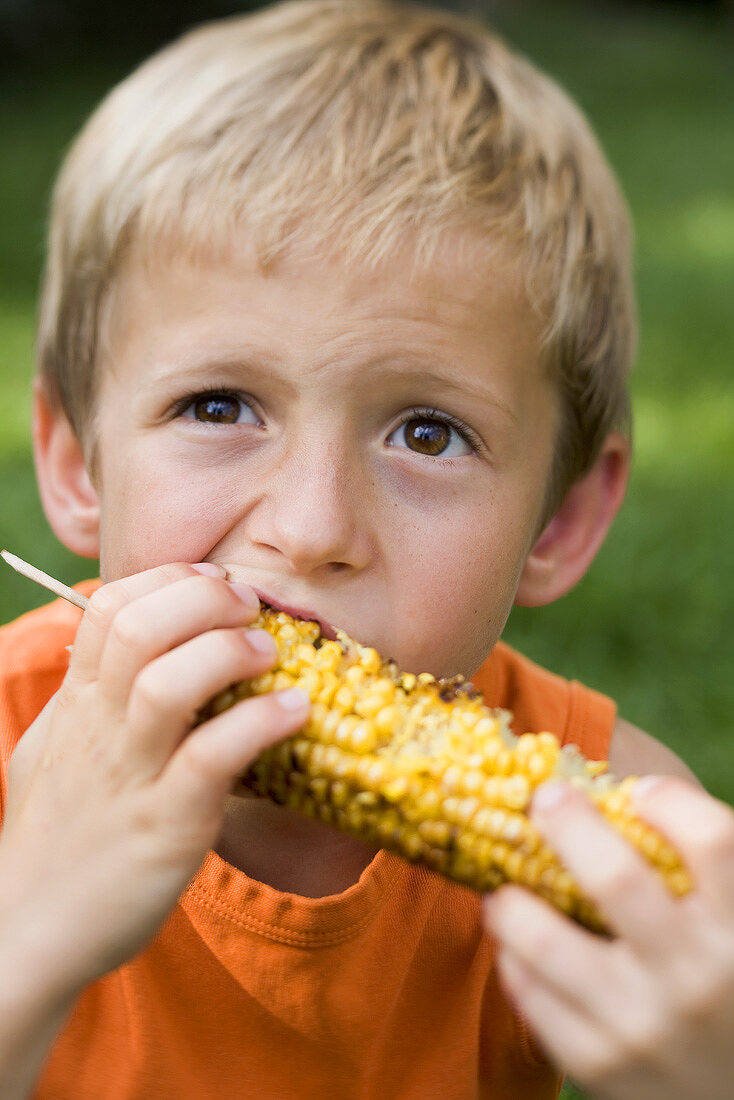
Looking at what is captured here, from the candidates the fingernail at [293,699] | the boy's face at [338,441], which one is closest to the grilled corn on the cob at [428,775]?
the fingernail at [293,699]

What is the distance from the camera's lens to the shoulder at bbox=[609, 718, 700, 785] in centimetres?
277

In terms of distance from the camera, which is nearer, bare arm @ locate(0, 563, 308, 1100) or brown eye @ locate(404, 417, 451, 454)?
bare arm @ locate(0, 563, 308, 1100)

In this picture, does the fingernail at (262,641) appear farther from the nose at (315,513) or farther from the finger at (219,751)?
the nose at (315,513)

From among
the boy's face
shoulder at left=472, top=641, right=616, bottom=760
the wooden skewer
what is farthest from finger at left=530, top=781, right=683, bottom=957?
shoulder at left=472, top=641, right=616, bottom=760

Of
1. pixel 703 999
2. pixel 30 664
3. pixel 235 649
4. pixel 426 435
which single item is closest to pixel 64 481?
pixel 30 664

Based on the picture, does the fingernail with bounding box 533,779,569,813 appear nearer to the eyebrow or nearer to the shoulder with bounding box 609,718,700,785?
the eyebrow

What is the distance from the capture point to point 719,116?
584 inches

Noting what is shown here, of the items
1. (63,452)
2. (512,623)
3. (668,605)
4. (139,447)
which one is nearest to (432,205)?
(139,447)

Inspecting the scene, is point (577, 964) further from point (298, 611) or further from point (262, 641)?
point (298, 611)

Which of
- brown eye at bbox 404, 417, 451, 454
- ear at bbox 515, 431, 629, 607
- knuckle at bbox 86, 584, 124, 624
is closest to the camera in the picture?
knuckle at bbox 86, 584, 124, 624

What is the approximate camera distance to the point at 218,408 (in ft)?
7.07

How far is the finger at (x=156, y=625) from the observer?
1645 mm

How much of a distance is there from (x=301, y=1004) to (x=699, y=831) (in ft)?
3.72

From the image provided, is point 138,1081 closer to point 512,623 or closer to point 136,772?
point 136,772
